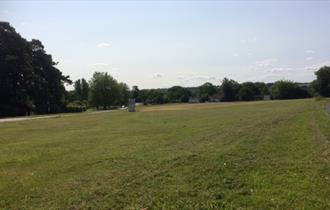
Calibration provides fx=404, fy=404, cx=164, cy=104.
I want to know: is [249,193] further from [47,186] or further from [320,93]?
[320,93]

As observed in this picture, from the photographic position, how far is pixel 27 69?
65.7 m

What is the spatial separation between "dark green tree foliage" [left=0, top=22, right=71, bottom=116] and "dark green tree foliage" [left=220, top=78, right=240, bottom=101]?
2930 inches

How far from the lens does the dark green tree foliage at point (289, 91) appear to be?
144125 mm

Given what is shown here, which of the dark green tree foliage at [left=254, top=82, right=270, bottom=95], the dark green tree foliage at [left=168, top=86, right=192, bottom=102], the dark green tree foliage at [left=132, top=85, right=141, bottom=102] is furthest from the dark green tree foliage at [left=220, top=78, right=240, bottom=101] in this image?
the dark green tree foliage at [left=132, top=85, right=141, bottom=102]

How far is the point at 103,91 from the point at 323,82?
237 ft

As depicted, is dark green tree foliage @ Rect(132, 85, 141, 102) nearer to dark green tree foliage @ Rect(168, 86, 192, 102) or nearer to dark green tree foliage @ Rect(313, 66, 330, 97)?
dark green tree foliage @ Rect(168, 86, 192, 102)

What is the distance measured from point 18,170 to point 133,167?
3.10m

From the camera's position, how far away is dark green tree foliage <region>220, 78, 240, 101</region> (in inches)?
5625

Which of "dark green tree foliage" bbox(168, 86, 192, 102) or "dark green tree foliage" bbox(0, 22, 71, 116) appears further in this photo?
"dark green tree foliage" bbox(168, 86, 192, 102)

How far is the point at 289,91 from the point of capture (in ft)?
474

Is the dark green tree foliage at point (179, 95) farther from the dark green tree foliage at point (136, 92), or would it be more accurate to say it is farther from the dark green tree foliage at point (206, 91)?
the dark green tree foliage at point (136, 92)

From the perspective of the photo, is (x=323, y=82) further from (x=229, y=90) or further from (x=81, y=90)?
(x=81, y=90)

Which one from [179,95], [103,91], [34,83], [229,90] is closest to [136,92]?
[179,95]

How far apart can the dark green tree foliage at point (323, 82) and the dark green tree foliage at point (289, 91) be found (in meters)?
13.1
